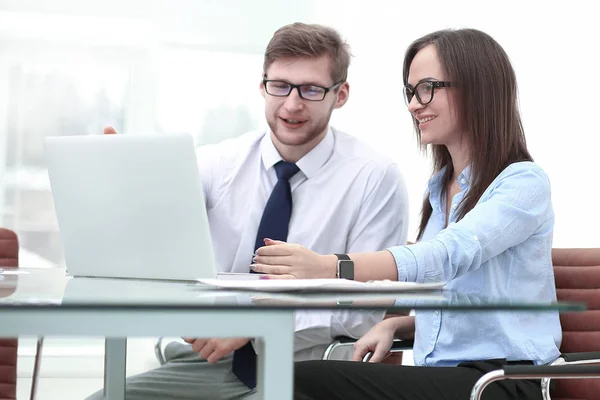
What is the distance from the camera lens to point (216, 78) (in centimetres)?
541

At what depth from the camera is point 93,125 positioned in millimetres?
5332

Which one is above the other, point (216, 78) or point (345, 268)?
point (216, 78)

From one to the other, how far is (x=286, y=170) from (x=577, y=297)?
2.80 ft

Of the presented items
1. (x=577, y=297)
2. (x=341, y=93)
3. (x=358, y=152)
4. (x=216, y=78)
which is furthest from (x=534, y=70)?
(x=577, y=297)

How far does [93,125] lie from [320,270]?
4.19 metres

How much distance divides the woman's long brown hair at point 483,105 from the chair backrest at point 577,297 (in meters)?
0.28

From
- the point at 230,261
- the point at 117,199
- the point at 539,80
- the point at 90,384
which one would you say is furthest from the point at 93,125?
the point at 117,199

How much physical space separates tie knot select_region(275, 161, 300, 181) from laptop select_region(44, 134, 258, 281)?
2.53ft

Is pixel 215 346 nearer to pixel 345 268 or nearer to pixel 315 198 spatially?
pixel 345 268

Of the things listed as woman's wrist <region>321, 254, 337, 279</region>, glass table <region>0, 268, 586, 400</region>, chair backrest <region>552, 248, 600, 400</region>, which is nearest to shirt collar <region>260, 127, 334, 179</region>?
chair backrest <region>552, 248, 600, 400</region>

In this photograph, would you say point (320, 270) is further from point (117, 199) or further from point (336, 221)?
point (336, 221)

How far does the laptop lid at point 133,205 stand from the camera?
1.46 m

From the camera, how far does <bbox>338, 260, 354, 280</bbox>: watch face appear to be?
4.69 ft

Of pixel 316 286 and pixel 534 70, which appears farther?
pixel 534 70
